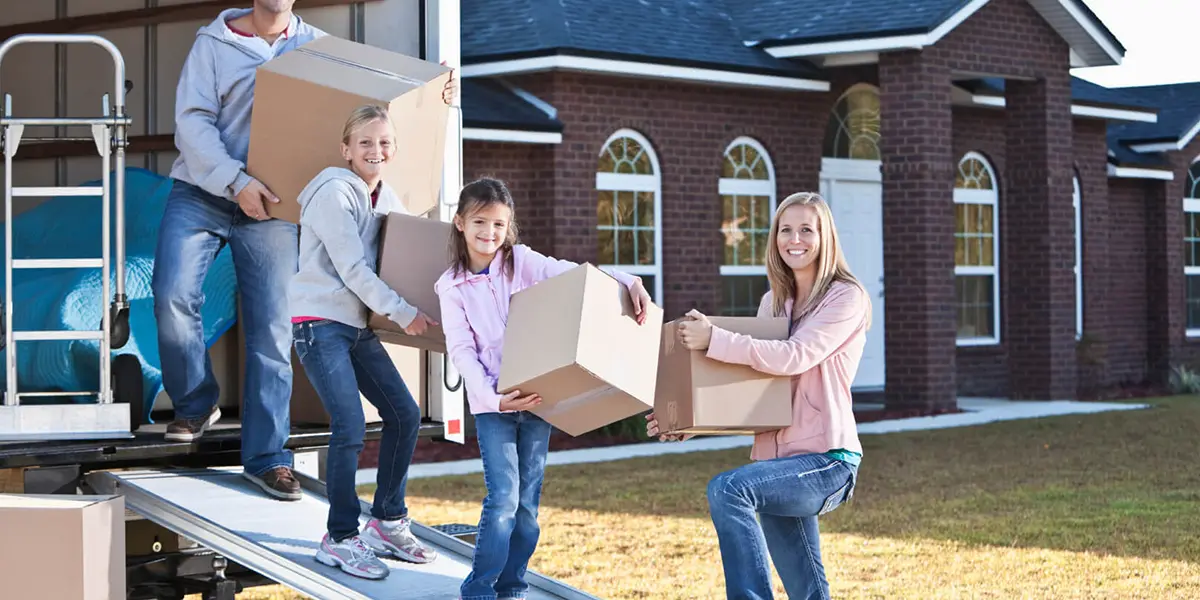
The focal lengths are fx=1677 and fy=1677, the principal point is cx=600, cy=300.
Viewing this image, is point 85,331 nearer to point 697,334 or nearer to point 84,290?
point 84,290

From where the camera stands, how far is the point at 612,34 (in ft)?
53.5

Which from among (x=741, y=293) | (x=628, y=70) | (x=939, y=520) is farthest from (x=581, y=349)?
(x=741, y=293)

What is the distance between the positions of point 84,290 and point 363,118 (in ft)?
4.67

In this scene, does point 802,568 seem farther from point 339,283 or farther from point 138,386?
point 138,386

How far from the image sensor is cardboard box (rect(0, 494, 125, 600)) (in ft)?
16.1

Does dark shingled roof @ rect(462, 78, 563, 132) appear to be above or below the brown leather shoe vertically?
above

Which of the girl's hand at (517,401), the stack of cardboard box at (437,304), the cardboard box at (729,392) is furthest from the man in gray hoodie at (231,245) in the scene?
the cardboard box at (729,392)

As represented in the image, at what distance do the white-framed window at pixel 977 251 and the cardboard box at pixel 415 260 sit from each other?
47.7ft

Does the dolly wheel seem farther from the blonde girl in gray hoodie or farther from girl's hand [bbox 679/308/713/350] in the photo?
girl's hand [bbox 679/308/713/350]

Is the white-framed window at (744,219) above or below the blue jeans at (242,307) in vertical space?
above

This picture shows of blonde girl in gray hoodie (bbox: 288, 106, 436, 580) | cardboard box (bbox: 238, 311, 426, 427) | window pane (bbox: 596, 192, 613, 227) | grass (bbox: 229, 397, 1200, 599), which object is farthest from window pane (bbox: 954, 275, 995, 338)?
blonde girl in gray hoodie (bbox: 288, 106, 436, 580)

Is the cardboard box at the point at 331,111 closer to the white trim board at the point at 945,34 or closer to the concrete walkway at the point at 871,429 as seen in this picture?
the concrete walkway at the point at 871,429

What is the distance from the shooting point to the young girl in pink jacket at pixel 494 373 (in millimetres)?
4957

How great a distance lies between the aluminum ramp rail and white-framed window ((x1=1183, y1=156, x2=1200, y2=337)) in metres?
19.3
